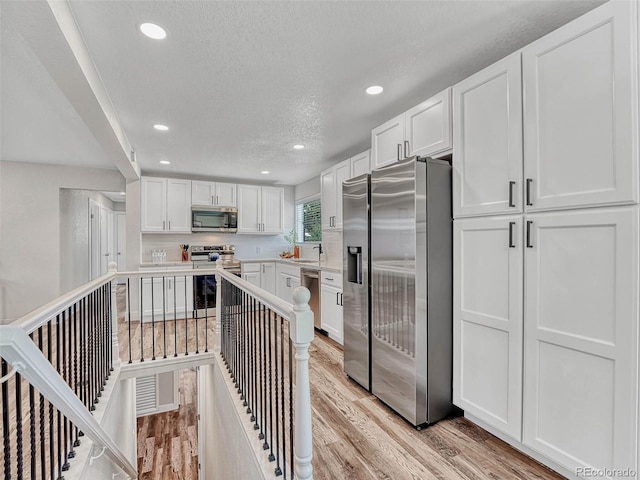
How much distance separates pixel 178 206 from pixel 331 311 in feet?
10.0

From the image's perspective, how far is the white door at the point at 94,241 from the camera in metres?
6.15

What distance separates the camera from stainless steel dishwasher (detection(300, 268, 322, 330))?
413 cm

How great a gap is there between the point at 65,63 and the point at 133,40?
1.23 ft

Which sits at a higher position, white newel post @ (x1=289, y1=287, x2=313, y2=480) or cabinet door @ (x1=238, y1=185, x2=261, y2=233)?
cabinet door @ (x1=238, y1=185, x2=261, y2=233)

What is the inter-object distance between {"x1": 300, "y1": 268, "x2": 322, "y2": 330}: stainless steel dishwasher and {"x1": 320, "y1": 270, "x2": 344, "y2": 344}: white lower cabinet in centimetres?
14

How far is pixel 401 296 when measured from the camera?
2.21 metres

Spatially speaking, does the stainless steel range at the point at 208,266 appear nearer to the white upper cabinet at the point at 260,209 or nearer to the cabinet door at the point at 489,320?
the white upper cabinet at the point at 260,209

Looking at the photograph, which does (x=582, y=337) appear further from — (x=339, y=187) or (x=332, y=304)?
(x=339, y=187)

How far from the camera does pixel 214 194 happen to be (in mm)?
5305

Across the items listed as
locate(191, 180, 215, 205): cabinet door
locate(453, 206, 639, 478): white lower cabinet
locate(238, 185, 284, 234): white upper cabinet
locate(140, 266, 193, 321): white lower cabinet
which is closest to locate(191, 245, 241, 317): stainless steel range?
locate(140, 266, 193, 321): white lower cabinet

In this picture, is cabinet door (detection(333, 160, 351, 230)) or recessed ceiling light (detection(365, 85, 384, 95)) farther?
cabinet door (detection(333, 160, 351, 230))

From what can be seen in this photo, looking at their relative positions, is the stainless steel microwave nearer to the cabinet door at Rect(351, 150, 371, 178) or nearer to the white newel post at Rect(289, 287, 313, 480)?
the cabinet door at Rect(351, 150, 371, 178)

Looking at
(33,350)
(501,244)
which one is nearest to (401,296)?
(501,244)

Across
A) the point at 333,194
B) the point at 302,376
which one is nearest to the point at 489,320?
the point at 302,376
